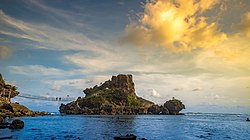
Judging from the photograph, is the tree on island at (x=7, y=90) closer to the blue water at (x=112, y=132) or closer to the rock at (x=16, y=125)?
the blue water at (x=112, y=132)

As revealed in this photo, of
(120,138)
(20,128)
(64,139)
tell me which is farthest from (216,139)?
(20,128)

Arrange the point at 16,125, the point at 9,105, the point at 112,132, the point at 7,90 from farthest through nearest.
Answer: the point at 7,90, the point at 9,105, the point at 112,132, the point at 16,125

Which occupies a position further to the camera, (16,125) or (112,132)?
(112,132)

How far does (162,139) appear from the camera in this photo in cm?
6538

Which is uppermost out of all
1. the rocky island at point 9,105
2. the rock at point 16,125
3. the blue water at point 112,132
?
the rocky island at point 9,105

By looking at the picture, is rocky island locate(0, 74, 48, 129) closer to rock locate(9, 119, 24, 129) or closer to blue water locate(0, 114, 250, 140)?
blue water locate(0, 114, 250, 140)

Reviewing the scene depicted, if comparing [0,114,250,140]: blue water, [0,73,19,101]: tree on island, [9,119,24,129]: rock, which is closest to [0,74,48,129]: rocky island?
[0,73,19,101]: tree on island

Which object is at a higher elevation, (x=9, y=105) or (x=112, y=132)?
(x=9, y=105)

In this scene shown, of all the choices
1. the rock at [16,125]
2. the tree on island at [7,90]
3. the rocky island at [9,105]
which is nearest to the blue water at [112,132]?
the rock at [16,125]

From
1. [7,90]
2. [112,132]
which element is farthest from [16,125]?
[7,90]

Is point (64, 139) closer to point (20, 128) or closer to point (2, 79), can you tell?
point (20, 128)

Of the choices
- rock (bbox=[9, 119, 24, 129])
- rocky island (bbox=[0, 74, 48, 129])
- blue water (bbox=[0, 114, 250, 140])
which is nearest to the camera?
blue water (bbox=[0, 114, 250, 140])

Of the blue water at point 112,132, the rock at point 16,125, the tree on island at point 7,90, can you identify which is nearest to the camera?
the blue water at point 112,132

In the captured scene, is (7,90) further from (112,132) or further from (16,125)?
(112,132)
